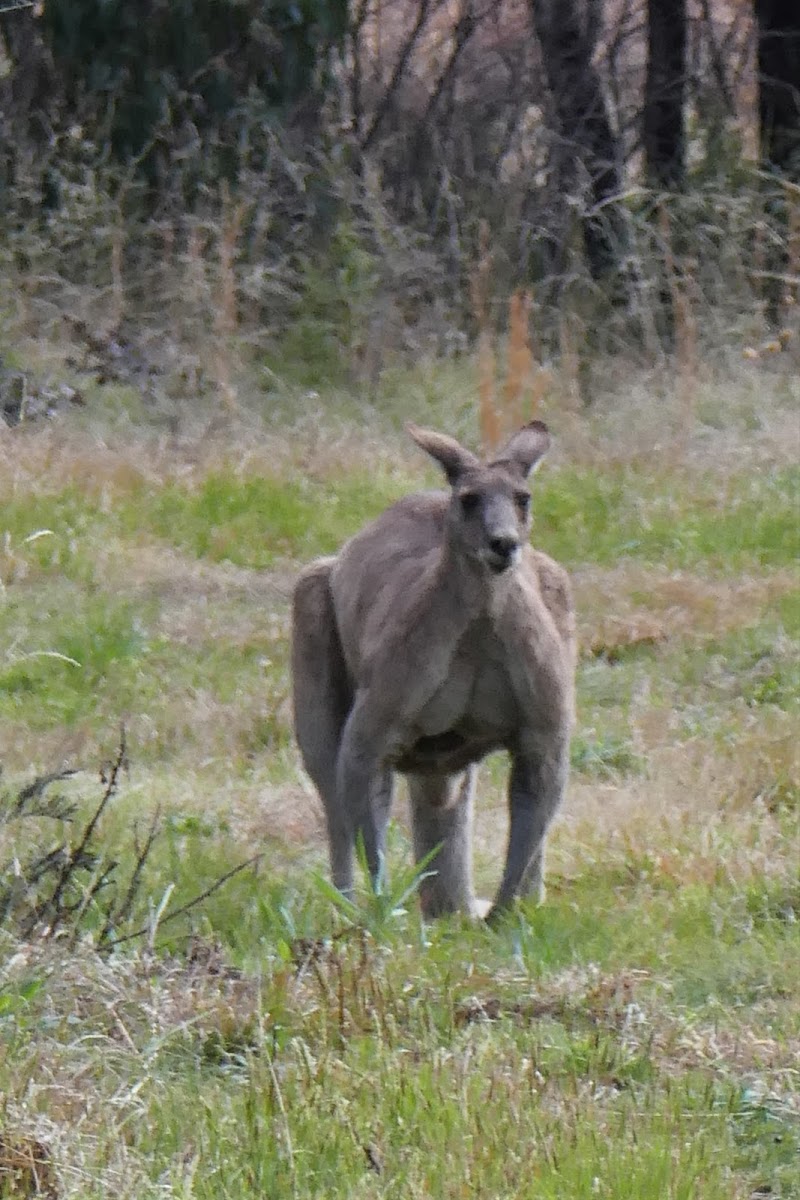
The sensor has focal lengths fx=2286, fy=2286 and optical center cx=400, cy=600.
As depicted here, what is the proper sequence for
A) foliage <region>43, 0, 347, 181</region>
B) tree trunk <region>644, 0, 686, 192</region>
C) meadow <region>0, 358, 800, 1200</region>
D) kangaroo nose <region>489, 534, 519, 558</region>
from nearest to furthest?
meadow <region>0, 358, 800, 1200</region>
kangaroo nose <region>489, 534, 519, 558</region>
foliage <region>43, 0, 347, 181</region>
tree trunk <region>644, 0, 686, 192</region>

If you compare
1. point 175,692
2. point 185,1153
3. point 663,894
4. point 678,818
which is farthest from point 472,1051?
point 175,692

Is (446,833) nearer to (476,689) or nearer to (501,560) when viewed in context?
(476,689)

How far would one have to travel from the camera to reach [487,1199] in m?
3.33

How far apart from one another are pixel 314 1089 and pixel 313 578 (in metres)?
3.00

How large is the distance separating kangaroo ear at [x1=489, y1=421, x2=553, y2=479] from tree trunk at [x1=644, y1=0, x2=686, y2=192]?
9.21m

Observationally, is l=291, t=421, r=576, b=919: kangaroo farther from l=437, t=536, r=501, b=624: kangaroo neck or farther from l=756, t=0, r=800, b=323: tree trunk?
l=756, t=0, r=800, b=323: tree trunk

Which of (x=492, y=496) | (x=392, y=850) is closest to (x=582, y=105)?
(x=392, y=850)

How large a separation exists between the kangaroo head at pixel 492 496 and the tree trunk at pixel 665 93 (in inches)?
366

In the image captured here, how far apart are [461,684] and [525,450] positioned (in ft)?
2.20

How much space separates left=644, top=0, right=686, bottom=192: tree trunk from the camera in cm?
1534

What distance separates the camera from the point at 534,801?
575 cm

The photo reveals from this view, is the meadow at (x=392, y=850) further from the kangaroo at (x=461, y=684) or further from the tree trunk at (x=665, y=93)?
the tree trunk at (x=665, y=93)

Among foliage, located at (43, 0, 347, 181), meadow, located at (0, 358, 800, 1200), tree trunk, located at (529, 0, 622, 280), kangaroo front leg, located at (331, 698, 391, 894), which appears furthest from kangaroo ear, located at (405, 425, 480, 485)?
tree trunk, located at (529, 0, 622, 280)

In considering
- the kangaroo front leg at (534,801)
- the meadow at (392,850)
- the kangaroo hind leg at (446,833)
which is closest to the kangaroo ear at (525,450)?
the kangaroo front leg at (534,801)
